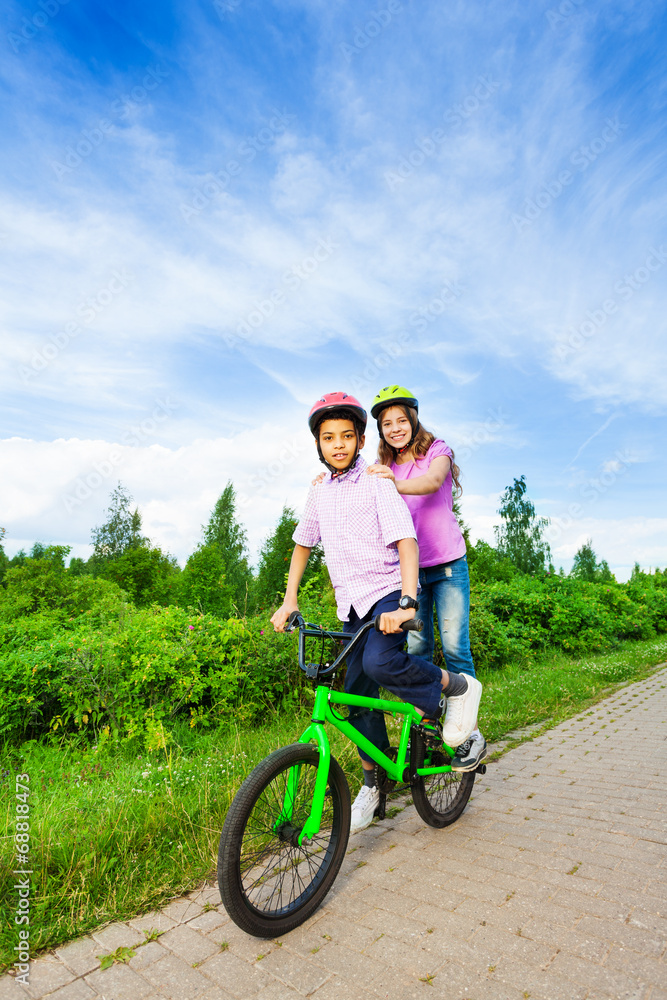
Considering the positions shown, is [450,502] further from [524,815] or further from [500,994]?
[500,994]

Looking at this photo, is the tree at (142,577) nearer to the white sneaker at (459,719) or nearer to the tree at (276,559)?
the tree at (276,559)

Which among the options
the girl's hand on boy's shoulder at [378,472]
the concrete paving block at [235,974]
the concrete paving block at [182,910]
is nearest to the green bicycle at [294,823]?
the concrete paving block at [235,974]

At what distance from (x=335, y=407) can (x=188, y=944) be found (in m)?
2.15

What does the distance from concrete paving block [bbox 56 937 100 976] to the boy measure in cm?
119

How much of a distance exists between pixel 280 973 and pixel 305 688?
12.5ft

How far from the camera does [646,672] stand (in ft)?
32.1

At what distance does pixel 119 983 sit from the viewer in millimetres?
2078

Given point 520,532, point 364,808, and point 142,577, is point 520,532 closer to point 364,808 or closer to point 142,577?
point 142,577

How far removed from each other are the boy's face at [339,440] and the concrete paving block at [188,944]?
1939 mm

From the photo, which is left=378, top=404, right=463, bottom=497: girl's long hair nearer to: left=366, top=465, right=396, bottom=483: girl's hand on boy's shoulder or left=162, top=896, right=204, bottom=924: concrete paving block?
left=366, top=465, right=396, bottom=483: girl's hand on boy's shoulder

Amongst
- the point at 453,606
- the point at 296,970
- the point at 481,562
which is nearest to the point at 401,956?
the point at 296,970

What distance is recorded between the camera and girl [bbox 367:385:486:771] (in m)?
3.42

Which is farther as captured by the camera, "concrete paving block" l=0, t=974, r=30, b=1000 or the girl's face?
the girl's face

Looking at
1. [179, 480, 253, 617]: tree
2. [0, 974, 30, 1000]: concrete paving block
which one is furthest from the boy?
[179, 480, 253, 617]: tree
